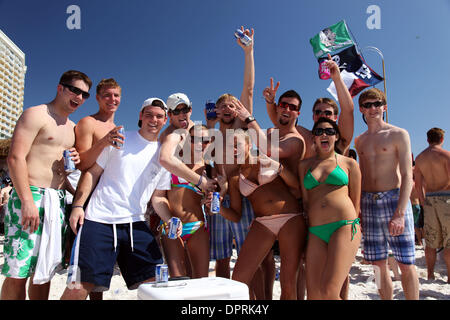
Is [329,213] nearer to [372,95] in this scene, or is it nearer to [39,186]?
[372,95]

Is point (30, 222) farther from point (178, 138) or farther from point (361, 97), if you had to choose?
point (361, 97)

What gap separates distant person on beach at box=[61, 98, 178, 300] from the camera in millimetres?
2787

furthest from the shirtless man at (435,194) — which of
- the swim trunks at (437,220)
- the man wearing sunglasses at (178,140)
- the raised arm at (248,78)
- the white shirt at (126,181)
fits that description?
the white shirt at (126,181)

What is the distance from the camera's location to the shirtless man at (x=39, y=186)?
9.18 ft

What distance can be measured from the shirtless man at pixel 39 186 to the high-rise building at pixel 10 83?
90898 mm

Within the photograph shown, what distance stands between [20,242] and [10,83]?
112550 mm

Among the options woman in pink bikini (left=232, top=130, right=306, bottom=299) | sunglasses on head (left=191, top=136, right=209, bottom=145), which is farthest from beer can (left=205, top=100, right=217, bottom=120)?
woman in pink bikini (left=232, top=130, right=306, bottom=299)

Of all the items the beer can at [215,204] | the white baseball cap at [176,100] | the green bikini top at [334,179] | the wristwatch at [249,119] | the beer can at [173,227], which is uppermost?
the white baseball cap at [176,100]

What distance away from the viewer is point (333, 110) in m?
4.03

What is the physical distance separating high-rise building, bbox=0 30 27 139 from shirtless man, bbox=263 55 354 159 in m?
91.2

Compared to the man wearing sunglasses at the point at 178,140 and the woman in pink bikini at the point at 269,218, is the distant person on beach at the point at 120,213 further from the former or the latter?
the woman in pink bikini at the point at 269,218

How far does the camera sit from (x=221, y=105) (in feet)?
12.9
